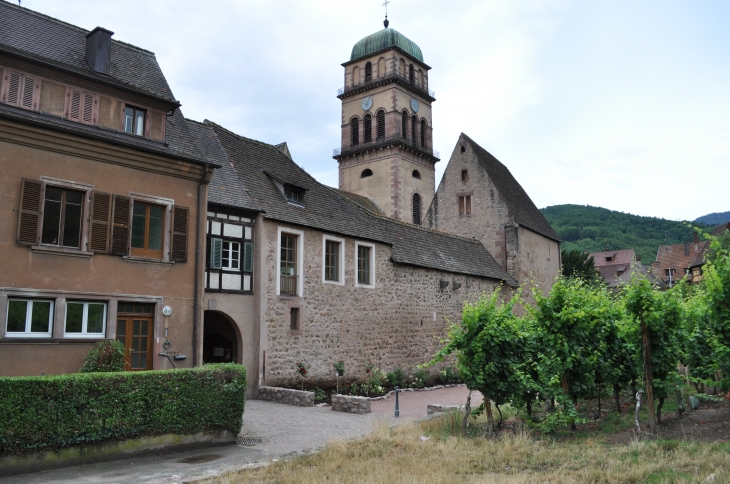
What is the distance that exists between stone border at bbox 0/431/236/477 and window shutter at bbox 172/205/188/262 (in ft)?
14.8

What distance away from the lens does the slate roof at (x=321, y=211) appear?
18969 mm

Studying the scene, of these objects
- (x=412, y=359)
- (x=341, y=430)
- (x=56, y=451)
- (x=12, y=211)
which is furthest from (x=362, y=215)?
(x=56, y=451)

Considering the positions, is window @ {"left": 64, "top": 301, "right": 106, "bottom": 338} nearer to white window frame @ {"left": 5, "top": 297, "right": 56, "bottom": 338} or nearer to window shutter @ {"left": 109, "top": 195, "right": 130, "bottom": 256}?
white window frame @ {"left": 5, "top": 297, "right": 56, "bottom": 338}

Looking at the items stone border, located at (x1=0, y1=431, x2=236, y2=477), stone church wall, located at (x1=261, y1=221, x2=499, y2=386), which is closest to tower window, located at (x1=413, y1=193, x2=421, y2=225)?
stone church wall, located at (x1=261, y1=221, x2=499, y2=386)

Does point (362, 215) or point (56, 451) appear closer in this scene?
point (56, 451)

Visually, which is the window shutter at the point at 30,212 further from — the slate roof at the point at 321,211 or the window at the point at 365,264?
the window at the point at 365,264

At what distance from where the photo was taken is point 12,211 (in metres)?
11.5

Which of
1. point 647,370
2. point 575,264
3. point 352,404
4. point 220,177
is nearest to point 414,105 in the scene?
point 575,264

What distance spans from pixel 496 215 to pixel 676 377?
22.0 meters

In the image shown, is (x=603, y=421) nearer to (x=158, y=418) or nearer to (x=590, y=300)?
(x=590, y=300)

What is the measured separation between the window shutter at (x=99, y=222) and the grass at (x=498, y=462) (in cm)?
612

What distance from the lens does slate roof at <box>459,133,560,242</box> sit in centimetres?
3331

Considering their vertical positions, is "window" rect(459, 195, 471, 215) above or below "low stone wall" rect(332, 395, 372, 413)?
above

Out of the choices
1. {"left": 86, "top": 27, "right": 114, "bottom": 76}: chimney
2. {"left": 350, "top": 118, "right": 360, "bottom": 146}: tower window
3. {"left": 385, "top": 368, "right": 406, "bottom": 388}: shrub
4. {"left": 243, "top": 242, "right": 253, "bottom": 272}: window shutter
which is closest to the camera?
{"left": 86, "top": 27, "right": 114, "bottom": 76}: chimney
